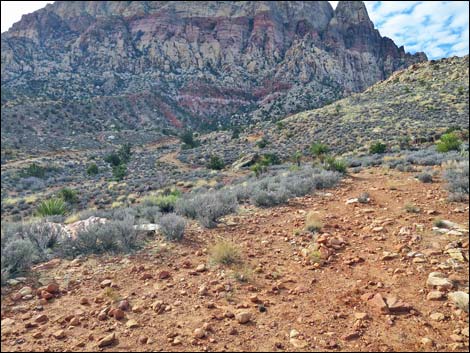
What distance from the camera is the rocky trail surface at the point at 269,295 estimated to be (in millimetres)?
3629

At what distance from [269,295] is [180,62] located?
112484mm

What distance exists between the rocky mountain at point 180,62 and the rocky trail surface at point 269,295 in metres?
58.9

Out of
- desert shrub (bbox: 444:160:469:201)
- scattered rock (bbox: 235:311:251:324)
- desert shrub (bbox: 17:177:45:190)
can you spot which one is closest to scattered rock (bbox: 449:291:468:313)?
scattered rock (bbox: 235:311:251:324)

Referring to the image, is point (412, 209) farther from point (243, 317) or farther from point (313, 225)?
point (243, 317)

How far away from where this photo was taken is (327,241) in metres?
6.06

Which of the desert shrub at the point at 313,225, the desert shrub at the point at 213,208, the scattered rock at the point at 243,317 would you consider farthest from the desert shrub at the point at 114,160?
the scattered rock at the point at 243,317

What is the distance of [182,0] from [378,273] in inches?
5527

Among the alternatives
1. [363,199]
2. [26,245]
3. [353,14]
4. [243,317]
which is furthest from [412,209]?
[353,14]

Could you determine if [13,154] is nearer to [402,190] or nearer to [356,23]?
[402,190]

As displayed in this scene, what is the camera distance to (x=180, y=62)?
109 metres

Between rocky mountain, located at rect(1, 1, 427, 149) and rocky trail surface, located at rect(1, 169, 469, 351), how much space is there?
193ft

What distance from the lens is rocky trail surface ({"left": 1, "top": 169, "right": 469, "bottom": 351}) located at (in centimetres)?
363

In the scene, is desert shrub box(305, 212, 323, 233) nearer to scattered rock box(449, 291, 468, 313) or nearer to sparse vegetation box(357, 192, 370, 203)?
sparse vegetation box(357, 192, 370, 203)

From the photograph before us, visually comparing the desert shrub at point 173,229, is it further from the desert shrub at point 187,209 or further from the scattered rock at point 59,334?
the scattered rock at point 59,334
